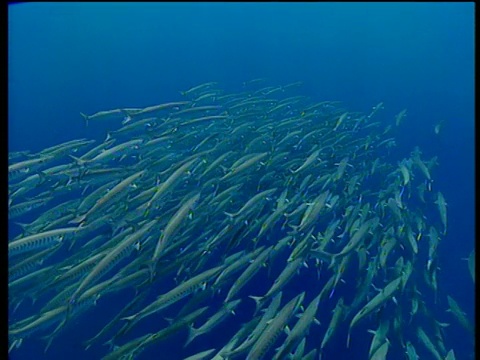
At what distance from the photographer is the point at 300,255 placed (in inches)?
119

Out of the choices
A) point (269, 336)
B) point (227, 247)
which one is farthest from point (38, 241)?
point (269, 336)

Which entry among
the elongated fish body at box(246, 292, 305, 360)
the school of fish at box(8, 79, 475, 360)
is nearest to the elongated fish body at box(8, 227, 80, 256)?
the school of fish at box(8, 79, 475, 360)

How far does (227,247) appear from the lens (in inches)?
132

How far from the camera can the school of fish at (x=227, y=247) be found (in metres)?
2.90

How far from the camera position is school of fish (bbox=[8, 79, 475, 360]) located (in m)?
2.90

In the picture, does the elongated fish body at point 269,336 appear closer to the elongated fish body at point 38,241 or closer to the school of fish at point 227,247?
the school of fish at point 227,247

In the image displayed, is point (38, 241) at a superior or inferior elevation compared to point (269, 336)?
superior

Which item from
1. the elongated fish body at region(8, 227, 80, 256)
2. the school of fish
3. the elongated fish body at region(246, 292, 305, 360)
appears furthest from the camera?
the elongated fish body at region(8, 227, 80, 256)

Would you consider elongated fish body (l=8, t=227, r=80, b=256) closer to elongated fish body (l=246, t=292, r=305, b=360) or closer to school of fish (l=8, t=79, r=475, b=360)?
school of fish (l=8, t=79, r=475, b=360)

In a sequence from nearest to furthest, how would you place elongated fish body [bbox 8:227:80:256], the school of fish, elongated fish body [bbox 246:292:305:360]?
elongated fish body [bbox 246:292:305:360] < the school of fish < elongated fish body [bbox 8:227:80:256]


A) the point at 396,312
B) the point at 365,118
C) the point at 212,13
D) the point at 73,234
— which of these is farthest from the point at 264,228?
the point at 212,13

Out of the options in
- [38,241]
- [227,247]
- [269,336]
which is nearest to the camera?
[269,336]

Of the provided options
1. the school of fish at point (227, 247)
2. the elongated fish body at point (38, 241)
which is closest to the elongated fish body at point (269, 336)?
the school of fish at point (227, 247)

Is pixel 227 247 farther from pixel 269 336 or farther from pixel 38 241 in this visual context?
pixel 38 241
